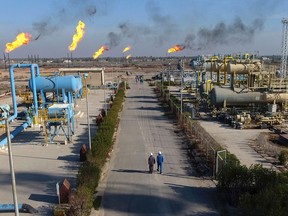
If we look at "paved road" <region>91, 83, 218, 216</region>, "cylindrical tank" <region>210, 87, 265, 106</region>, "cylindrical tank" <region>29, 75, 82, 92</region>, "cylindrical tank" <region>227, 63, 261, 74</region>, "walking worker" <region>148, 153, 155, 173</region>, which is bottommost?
"paved road" <region>91, 83, 218, 216</region>

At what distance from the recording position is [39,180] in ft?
51.1

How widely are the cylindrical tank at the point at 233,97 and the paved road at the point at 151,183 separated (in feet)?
24.8

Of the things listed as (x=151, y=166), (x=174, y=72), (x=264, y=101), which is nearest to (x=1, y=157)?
(x=151, y=166)

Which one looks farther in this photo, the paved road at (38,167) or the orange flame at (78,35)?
the orange flame at (78,35)

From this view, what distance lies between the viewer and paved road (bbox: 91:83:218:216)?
12.4 m

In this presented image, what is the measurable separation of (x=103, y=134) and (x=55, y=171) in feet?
13.1

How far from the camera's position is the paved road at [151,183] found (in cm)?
1242

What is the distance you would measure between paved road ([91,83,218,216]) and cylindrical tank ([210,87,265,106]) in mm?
7573

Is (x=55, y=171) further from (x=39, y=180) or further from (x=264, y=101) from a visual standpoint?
→ (x=264, y=101)

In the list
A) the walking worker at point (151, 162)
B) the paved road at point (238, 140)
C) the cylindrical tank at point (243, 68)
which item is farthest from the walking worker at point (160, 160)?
the cylindrical tank at point (243, 68)

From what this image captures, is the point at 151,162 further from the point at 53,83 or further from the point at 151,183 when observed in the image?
the point at 53,83

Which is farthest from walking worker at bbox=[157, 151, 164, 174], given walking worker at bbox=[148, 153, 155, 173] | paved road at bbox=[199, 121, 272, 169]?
paved road at bbox=[199, 121, 272, 169]

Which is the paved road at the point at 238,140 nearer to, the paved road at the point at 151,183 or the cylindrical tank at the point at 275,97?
the paved road at the point at 151,183

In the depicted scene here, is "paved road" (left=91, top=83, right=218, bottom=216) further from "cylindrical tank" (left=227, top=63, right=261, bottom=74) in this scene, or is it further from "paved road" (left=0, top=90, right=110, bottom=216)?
"cylindrical tank" (left=227, top=63, right=261, bottom=74)
